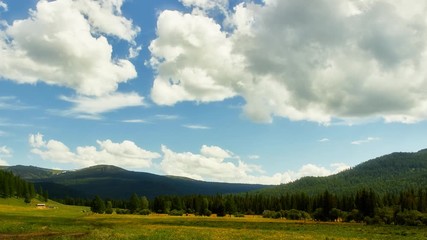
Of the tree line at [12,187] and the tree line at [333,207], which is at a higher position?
the tree line at [12,187]

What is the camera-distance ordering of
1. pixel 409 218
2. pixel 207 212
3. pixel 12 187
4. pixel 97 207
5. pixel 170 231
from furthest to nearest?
pixel 207 212 → pixel 12 187 → pixel 97 207 → pixel 409 218 → pixel 170 231

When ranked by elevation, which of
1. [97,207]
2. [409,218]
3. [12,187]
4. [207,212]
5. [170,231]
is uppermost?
[12,187]

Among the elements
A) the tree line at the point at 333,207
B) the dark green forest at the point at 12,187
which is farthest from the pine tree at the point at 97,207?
the dark green forest at the point at 12,187

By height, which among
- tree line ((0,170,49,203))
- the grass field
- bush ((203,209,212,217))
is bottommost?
the grass field

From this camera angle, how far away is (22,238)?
159ft

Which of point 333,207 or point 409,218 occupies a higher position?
point 333,207

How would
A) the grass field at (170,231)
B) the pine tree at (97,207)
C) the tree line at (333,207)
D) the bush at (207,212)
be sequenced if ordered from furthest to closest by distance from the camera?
1. the bush at (207,212)
2. the pine tree at (97,207)
3. the tree line at (333,207)
4. the grass field at (170,231)

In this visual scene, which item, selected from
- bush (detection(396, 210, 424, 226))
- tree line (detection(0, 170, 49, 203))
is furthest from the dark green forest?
bush (detection(396, 210, 424, 226))

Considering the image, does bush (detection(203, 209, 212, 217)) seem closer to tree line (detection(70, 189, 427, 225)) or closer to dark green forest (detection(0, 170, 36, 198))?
tree line (detection(70, 189, 427, 225))

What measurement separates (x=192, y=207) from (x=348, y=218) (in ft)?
252

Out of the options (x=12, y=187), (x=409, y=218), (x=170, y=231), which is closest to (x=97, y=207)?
(x=12, y=187)

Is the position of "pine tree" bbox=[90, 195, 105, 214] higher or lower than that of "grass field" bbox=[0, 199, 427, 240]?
higher

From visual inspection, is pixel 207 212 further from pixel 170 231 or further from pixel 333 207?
pixel 170 231

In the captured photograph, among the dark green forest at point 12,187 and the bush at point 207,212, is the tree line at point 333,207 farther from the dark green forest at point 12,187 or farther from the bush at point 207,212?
the dark green forest at point 12,187
